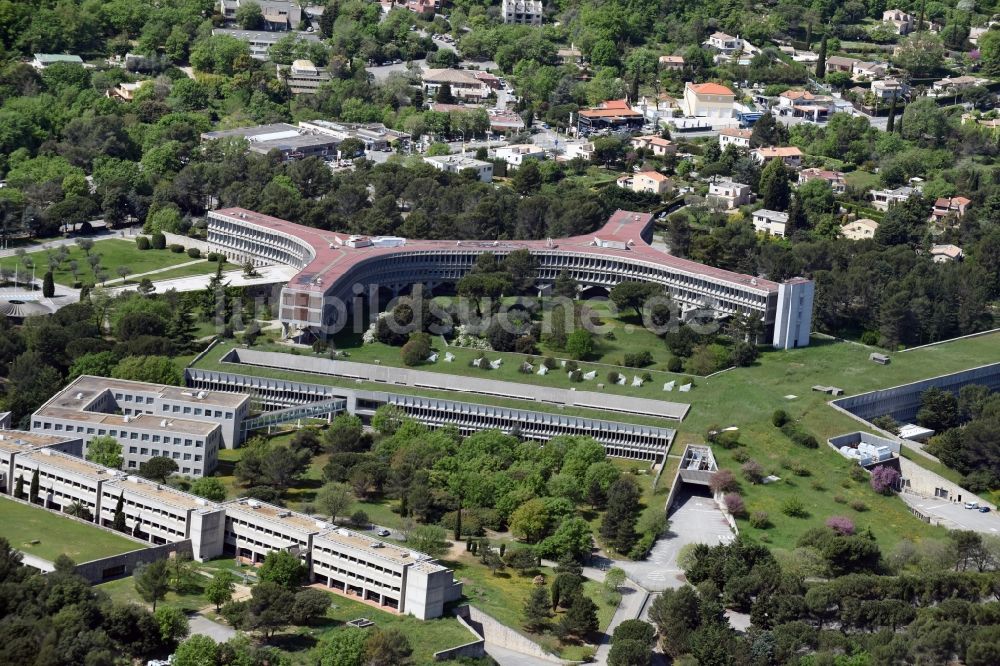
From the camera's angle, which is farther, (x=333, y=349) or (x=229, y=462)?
(x=333, y=349)

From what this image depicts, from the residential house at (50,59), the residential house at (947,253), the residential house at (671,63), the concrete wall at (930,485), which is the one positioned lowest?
the concrete wall at (930,485)

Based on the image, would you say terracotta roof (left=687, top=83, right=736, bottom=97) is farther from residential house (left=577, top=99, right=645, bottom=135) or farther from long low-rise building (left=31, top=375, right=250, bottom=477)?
long low-rise building (left=31, top=375, right=250, bottom=477)

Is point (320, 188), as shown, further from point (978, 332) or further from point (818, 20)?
point (818, 20)

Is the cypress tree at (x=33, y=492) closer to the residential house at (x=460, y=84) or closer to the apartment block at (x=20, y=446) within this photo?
the apartment block at (x=20, y=446)

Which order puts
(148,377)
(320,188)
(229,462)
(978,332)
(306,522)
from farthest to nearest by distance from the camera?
(320,188) < (978,332) < (148,377) < (229,462) < (306,522)

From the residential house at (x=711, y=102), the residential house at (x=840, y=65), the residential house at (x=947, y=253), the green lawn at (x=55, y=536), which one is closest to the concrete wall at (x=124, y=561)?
the green lawn at (x=55, y=536)

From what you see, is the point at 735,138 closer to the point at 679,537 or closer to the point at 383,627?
the point at 679,537

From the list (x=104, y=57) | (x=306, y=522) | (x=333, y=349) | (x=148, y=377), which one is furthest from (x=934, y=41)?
(x=306, y=522)

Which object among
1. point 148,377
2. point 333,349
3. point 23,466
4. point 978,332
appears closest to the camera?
point 23,466
